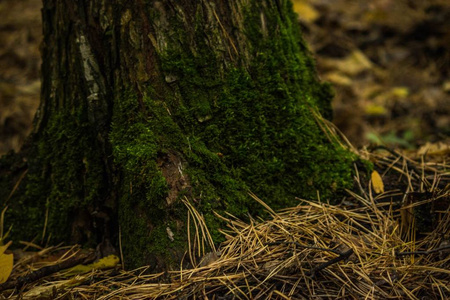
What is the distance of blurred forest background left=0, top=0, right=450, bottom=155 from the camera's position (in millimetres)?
4102

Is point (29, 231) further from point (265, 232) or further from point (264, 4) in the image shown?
point (264, 4)

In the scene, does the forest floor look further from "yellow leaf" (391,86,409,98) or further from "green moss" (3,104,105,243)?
"yellow leaf" (391,86,409,98)

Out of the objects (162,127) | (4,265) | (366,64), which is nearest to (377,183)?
(162,127)

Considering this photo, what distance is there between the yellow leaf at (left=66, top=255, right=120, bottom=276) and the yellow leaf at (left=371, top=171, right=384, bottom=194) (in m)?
1.38

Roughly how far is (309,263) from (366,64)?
424 centimetres

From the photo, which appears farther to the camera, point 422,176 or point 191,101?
point 422,176

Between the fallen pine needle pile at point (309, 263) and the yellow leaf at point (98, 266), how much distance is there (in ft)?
0.08

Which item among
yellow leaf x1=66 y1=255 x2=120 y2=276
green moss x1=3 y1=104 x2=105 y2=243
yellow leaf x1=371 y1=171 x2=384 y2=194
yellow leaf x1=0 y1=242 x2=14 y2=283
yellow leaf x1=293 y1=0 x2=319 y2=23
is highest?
yellow leaf x1=293 y1=0 x2=319 y2=23

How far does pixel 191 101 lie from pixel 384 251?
1.10m

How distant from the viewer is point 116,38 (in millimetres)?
1730

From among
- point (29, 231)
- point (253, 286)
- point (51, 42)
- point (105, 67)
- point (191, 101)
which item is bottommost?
point (253, 286)

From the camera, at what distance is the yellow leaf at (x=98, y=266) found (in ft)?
5.56

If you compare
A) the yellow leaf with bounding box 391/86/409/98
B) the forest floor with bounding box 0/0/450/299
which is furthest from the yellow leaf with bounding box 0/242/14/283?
the yellow leaf with bounding box 391/86/409/98

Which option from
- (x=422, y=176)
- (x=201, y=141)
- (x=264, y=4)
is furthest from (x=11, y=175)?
(x=422, y=176)
